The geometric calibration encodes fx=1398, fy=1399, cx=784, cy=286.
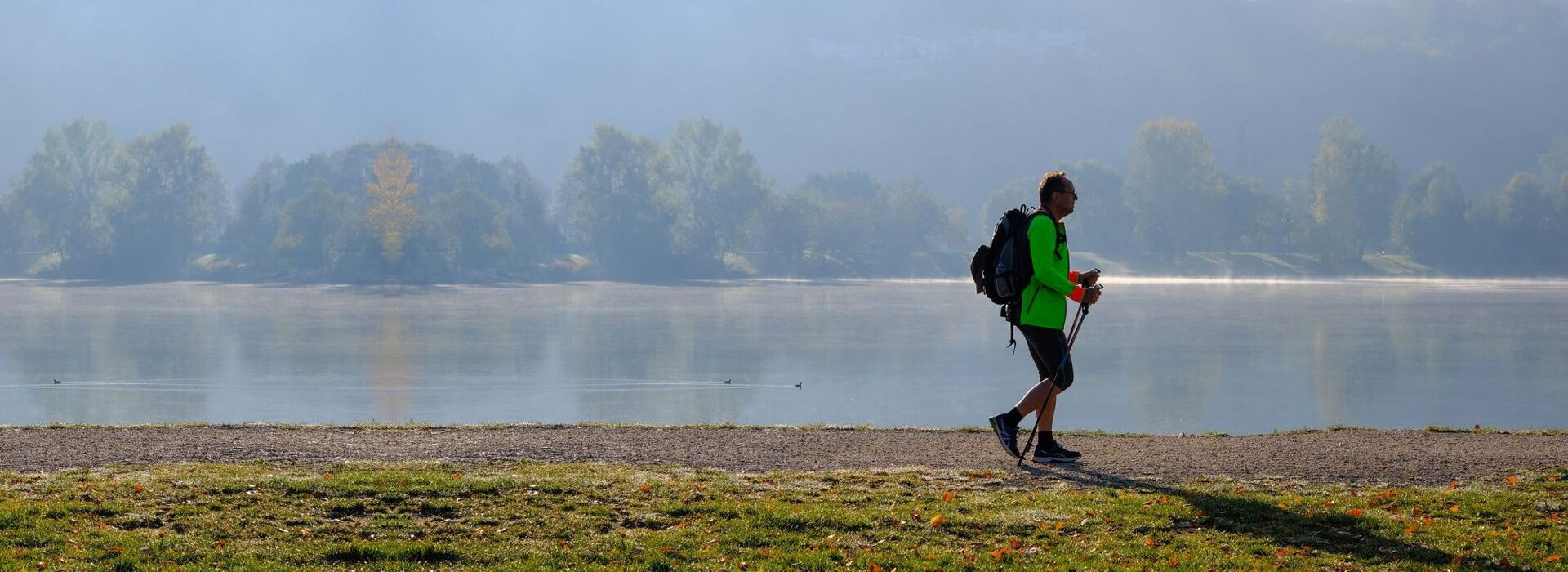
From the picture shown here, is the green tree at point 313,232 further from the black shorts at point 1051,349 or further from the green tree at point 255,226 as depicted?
the black shorts at point 1051,349

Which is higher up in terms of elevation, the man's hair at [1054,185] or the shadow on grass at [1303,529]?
the man's hair at [1054,185]

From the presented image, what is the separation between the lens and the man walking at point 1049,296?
11.1 m

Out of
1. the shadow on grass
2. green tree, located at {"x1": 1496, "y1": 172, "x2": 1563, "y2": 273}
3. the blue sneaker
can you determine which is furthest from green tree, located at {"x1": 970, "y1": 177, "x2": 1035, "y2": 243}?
the shadow on grass

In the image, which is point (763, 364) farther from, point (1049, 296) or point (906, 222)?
point (906, 222)

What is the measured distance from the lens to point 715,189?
12631 centimetres

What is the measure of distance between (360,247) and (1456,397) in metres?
92.4

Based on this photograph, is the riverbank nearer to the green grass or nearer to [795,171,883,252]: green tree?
the green grass

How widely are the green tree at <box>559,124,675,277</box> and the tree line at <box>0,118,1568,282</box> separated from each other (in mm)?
179

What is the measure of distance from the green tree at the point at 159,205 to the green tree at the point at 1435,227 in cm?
10799

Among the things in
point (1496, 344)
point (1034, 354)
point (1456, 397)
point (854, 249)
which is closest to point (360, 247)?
point (854, 249)

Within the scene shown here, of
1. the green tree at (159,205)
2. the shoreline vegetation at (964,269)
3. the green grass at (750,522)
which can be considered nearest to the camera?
the green grass at (750,522)

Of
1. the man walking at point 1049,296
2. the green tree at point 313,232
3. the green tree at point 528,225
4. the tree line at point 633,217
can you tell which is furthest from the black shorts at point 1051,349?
the green tree at point 528,225

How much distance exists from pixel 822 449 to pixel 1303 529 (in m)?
5.30

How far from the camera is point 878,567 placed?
7953 millimetres
